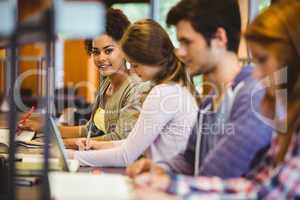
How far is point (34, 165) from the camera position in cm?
184

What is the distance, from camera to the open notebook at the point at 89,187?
1293mm

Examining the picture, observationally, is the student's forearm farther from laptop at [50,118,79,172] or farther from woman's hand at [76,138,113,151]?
laptop at [50,118,79,172]

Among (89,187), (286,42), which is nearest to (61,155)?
(89,187)

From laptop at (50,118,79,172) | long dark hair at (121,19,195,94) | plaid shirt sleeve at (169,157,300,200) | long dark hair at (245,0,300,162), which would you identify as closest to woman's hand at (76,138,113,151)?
laptop at (50,118,79,172)

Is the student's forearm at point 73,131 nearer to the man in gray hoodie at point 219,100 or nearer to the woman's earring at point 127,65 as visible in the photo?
the woman's earring at point 127,65

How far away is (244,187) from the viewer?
4.30ft

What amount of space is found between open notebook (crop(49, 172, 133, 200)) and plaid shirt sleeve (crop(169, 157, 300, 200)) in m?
0.14

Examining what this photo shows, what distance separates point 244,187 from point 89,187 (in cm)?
41

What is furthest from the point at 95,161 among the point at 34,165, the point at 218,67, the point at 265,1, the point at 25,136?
the point at 265,1

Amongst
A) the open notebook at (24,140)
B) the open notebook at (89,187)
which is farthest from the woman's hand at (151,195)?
the open notebook at (24,140)

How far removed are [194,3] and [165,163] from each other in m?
0.56

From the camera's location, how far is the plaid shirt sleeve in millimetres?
1146

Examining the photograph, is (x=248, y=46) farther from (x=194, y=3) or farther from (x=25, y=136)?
(x=25, y=136)

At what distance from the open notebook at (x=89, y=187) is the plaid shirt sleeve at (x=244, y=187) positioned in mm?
140
